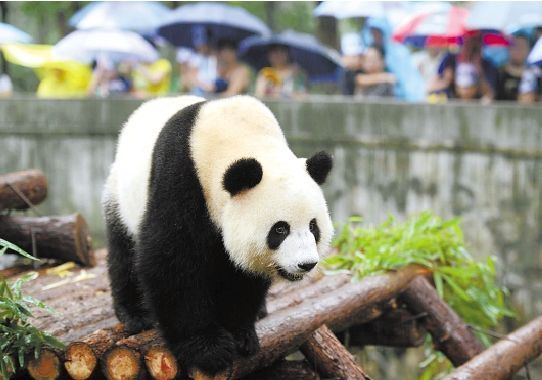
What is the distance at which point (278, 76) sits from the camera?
986 cm

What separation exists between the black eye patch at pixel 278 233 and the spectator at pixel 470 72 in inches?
217

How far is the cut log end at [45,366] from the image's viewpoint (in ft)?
12.4

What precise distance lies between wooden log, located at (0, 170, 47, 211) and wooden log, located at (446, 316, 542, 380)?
3.33 meters

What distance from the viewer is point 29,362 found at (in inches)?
149

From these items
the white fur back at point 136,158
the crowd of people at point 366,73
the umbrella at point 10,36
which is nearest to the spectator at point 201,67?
the crowd of people at point 366,73

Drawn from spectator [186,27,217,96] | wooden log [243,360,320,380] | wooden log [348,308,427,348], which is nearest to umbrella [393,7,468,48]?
spectator [186,27,217,96]

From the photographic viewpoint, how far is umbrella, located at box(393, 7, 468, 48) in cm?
881

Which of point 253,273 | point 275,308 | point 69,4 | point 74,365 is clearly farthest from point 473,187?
point 69,4

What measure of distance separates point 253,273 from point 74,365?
3.01ft

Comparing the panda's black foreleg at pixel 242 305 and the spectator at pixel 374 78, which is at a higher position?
the spectator at pixel 374 78

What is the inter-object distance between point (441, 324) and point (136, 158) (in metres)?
2.68

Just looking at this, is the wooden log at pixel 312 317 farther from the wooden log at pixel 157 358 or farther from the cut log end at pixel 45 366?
the cut log end at pixel 45 366

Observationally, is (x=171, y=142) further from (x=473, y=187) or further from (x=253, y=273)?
(x=473, y=187)

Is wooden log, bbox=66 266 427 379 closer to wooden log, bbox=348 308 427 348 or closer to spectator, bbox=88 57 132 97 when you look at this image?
wooden log, bbox=348 308 427 348
